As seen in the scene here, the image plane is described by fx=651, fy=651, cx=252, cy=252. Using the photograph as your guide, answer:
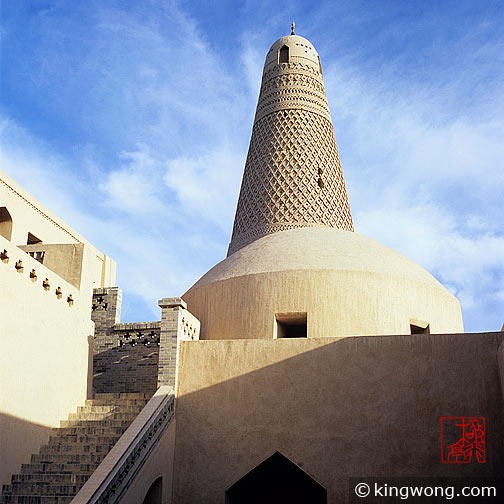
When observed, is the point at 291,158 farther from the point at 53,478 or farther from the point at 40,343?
the point at 53,478

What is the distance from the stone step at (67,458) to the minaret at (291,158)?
577 centimetres

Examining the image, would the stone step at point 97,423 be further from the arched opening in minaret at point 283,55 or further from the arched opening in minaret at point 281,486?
the arched opening in minaret at point 283,55

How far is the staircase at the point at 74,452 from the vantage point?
7508 millimetres

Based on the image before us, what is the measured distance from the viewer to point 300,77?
46.5 ft

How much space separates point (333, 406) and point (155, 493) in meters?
2.55

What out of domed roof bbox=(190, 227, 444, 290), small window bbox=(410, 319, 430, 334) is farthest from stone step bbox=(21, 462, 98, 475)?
small window bbox=(410, 319, 430, 334)

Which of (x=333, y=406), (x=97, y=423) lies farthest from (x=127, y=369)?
(x=333, y=406)

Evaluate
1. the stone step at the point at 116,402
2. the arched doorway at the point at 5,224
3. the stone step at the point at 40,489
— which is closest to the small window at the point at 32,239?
the arched doorway at the point at 5,224

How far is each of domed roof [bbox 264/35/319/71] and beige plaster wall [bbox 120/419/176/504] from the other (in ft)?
29.0

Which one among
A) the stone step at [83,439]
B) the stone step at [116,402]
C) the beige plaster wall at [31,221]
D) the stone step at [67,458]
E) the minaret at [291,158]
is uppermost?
the minaret at [291,158]

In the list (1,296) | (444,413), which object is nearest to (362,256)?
(444,413)

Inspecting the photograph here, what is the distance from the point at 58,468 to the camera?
791 centimetres

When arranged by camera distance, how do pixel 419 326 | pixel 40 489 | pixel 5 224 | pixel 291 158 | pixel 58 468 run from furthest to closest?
pixel 291 158, pixel 5 224, pixel 419 326, pixel 58 468, pixel 40 489

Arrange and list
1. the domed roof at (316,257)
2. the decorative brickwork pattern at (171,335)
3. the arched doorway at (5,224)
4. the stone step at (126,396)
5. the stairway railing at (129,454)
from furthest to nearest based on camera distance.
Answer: the arched doorway at (5,224) < the domed roof at (316,257) < the stone step at (126,396) < the decorative brickwork pattern at (171,335) < the stairway railing at (129,454)
